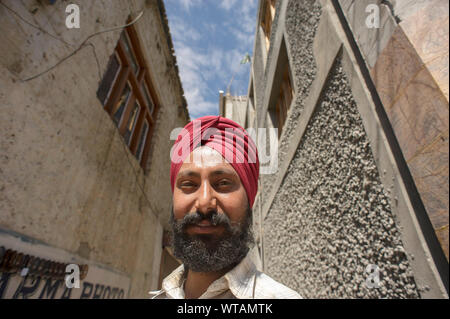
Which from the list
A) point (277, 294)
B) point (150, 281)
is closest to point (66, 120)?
point (277, 294)

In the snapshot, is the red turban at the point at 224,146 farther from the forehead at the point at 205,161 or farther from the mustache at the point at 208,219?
the mustache at the point at 208,219

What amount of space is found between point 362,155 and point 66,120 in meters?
2.68

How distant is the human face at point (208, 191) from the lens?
1007mm

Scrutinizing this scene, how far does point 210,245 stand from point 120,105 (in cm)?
338

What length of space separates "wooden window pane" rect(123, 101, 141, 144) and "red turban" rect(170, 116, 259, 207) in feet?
9.61

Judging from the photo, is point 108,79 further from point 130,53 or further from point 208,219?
point 208,219

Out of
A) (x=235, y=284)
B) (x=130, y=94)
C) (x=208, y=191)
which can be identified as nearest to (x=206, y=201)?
(x=208, y=191)

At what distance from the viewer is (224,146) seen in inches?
49.1

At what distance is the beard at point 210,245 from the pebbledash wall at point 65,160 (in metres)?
1.55

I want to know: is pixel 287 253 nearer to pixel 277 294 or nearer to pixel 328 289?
pixel 328 289

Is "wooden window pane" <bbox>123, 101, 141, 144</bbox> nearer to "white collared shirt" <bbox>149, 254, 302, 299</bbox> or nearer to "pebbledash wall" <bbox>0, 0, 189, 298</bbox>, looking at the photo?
"pebbledash wall" <bbox>0, 0, 189, 298</bbox>

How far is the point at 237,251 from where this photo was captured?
1022 mm

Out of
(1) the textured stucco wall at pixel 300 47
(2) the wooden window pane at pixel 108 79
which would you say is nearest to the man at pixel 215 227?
(1) the textured stucco wall at pixel 300 47

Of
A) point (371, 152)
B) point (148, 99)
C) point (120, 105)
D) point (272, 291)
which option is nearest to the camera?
point (272, 291)
